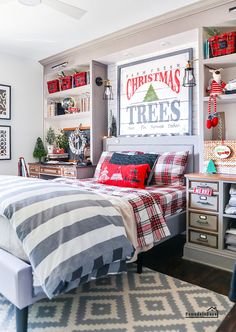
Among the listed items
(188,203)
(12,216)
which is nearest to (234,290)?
(12,216)

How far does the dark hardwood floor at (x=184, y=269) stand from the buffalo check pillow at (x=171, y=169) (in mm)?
731

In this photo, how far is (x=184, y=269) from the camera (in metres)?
2.58

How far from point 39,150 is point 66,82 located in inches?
48.3

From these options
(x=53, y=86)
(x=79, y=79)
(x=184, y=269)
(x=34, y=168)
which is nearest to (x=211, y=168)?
(x=184, y=269)

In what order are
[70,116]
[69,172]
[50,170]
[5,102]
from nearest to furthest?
[69,172]
[50,170]
[5,102]
[70,116]

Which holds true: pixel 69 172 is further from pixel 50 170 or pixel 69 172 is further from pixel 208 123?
pixel 208 123

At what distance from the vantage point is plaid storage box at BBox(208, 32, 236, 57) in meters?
2.74

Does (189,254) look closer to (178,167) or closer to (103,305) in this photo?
(178,167)

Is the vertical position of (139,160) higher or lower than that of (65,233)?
higher

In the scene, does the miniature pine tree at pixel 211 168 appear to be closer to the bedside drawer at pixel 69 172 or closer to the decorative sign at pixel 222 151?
the decorative sign at pixel 222 151

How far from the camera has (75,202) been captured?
1.81m

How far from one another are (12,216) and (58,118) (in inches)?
137

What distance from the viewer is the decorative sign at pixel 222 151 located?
9.07 feet

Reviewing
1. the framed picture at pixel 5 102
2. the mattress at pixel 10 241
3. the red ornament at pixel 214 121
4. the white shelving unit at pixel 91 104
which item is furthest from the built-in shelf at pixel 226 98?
the framed picture at pixel 5 102
